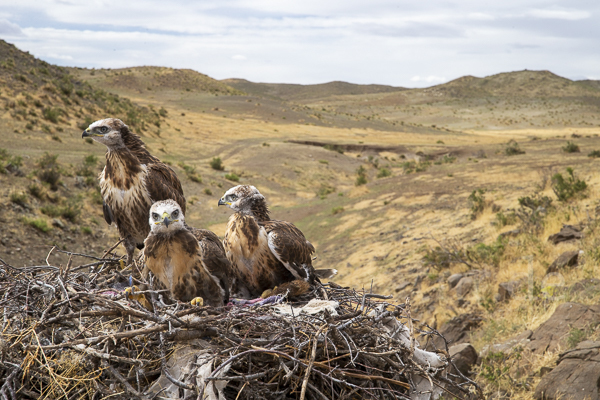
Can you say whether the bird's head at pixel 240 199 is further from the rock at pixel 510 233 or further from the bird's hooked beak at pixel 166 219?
the rock at pixel 510 233

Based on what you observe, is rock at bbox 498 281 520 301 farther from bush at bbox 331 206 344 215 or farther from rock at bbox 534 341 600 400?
bush at bbox 331 206 344 215

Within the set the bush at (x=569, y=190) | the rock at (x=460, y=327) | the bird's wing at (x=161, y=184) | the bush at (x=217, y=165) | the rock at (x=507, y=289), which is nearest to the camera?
the bird's wing at (x=161, y=184)

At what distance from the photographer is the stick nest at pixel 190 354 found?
10.2 ft

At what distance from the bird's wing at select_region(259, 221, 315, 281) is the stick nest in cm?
107

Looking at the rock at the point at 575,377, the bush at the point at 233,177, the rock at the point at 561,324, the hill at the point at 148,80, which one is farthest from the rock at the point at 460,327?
the hill at the point at 148,80

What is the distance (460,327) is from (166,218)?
6762 mm

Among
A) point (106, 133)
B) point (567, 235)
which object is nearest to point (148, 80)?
point (567, 235)

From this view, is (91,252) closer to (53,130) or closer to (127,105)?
(53,130)

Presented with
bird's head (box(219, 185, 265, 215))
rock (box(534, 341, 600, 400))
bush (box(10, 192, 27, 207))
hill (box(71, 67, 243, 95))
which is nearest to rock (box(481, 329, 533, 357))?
rock (box(534, 341, 600, 400))

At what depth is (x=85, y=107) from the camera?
3328 cm

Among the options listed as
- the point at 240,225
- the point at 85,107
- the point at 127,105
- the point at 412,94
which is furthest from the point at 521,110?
the point at 240,225

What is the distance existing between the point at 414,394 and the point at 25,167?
18.0 meters

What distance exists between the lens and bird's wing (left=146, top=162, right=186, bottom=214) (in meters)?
4.82

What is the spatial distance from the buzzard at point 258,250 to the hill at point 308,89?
5054 inches
